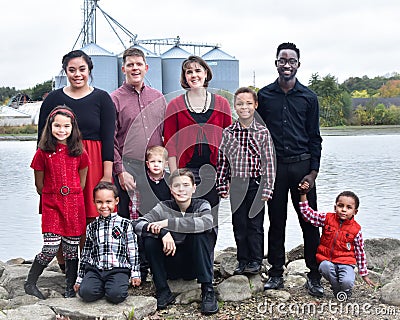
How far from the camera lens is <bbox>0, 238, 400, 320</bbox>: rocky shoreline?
8.70 feet

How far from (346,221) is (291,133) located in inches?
21.5

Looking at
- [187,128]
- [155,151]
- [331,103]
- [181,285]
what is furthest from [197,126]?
[331,103]

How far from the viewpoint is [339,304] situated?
9.47ft

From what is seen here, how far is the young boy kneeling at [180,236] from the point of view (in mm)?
2773

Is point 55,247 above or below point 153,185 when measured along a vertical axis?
below

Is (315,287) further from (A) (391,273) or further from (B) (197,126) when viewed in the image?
(B) (197,126)

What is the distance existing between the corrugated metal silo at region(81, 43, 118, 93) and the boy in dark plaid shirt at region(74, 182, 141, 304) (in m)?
20.9

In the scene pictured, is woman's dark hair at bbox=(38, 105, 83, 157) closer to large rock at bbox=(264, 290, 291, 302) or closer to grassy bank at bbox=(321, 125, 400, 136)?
large rock at bbox=(264, 290, 291, 302)

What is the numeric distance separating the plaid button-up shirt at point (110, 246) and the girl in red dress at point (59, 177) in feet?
0.35

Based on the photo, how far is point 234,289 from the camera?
296 centimetres

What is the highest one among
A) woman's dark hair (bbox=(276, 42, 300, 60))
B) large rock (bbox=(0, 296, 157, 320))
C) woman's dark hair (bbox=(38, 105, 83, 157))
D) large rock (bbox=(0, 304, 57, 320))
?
woman's dark hair (bbox=(276, 42, 300, 60))

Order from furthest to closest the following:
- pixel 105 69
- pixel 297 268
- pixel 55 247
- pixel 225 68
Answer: pixel 225 68, pixel 105 69, pixel 297 268, pixel 55 247

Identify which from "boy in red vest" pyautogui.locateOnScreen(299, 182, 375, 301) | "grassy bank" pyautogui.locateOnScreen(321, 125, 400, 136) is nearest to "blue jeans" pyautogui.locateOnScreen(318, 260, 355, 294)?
"boy in red vest" pyautogui.locateOnScreen(299, 182, 375, 301)

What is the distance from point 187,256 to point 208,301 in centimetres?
26
